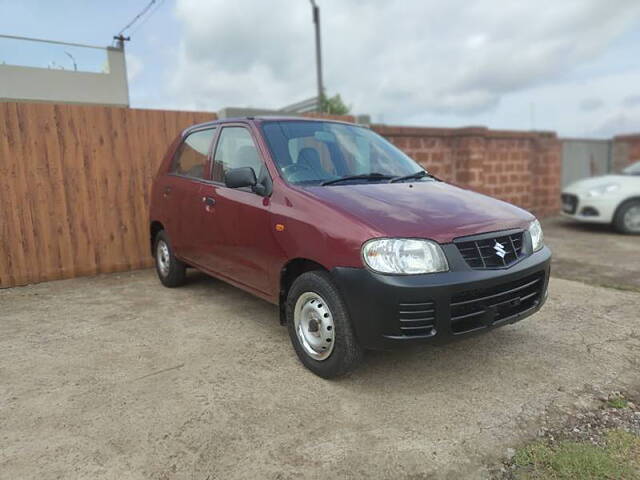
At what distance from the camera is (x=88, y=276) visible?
5.97 m

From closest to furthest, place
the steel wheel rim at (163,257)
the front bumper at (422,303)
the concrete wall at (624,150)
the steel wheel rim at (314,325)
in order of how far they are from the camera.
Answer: the front bumper at (422,303)
the steel wheel rim at (314,325)
the steel wheel rim at (163,257)
the concrete wall at (624,150)

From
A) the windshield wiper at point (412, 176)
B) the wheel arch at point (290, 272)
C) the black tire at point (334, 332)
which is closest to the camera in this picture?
the black tire at point (334, 332)

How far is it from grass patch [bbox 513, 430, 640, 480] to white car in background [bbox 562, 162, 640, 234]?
7.35 m

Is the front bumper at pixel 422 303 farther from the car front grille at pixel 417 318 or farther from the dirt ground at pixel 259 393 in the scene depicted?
the dirt ground at pixel 259 393

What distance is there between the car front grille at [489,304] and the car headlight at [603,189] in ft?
22.4

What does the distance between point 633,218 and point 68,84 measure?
13.4 meters

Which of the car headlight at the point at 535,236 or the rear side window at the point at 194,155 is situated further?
the rear side window at the point at 194,155

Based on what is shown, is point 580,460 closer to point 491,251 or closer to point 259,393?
point 491,251

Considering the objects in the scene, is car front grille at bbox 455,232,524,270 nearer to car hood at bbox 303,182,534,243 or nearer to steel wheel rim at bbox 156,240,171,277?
car hood at bbox 303,182,534,243

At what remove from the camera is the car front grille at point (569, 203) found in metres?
8.96

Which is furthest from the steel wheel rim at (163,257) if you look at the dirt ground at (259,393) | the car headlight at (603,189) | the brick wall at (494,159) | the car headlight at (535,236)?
the car headlight at (603,189)

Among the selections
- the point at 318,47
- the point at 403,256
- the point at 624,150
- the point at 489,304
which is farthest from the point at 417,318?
the point at 318,47

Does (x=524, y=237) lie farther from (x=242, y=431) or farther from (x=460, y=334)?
(x=242, y=431)

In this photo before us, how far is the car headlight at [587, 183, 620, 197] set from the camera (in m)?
8.61
